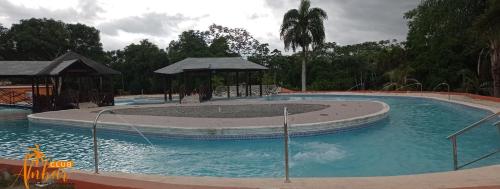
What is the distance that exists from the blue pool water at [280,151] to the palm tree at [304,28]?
2003 cm

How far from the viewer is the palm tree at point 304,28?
32281mm

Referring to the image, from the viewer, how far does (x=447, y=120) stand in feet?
44.6

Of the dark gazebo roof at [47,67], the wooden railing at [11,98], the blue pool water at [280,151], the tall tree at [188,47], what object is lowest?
the blue pool water at [280,151]

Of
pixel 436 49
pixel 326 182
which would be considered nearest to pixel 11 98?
pixel 326 182

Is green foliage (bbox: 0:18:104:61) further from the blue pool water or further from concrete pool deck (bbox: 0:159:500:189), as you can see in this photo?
concrete pool deck (bbox: 0:159:500:189)

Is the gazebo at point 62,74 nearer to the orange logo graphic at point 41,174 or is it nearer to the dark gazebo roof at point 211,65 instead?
the dark gazebo roof at point 211,65

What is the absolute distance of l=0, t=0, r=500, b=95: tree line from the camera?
24.0 m

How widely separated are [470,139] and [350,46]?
112ft

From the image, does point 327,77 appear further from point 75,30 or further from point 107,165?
point 107,165

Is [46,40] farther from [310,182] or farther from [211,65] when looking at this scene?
[310,182]

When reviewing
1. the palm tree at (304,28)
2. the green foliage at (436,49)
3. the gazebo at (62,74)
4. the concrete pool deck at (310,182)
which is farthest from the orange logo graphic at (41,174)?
the palm tree at (304,28)

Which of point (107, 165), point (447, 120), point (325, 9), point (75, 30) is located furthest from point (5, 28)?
point (447, 120)

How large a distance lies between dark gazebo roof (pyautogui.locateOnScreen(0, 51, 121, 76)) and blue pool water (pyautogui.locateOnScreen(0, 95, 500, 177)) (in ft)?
21.9

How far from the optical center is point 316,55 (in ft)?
129
